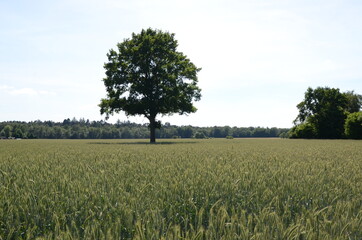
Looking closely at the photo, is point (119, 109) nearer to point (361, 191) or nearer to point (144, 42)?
point (144, 42)

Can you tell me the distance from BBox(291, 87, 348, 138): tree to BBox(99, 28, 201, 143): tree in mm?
33599

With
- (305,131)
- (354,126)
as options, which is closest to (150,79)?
(354,126)

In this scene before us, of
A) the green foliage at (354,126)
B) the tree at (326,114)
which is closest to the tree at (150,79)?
the green foliage at (354,126)

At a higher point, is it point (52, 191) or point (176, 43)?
point (176, 43)

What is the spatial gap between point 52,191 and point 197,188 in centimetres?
177

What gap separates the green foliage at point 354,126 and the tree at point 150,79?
27.6 meters

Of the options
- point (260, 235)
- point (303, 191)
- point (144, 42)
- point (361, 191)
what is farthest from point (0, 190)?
point (144, 42)

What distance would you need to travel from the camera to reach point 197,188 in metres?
4.01

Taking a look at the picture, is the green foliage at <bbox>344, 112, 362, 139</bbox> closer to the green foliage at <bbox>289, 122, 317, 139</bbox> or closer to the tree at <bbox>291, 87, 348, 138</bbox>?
the tree at <bbox>291, 87, 348, 138</bbox>

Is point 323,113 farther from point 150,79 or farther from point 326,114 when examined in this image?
point 150,79

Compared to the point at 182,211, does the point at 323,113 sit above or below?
above

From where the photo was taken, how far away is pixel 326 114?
61344 mm

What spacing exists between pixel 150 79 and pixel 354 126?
34.4 metres

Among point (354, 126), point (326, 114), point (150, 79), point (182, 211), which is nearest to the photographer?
point (182, 211)
